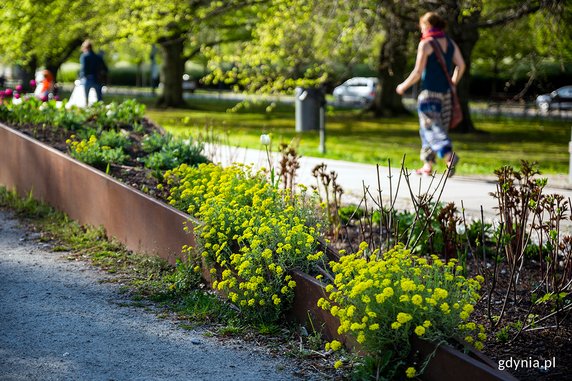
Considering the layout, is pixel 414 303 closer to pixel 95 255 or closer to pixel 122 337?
pixel 122 337

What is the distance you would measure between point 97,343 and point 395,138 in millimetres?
15379

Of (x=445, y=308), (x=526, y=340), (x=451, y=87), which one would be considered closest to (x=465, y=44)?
(x=451, y=87)

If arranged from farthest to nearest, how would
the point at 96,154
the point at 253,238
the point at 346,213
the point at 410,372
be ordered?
the point at 96,154 < the point at 346,213 < the point at 253,238 < the point at 410,372

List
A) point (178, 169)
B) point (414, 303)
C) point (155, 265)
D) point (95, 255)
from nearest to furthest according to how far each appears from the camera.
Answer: point (414, 303) → point (155, 265) → point (95, 255) → point (178, 169)

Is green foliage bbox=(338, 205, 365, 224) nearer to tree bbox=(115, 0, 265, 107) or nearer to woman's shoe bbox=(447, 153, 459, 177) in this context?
woman's shoe bbox=(447, 153, 459, 177)

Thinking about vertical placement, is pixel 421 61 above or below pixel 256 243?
above

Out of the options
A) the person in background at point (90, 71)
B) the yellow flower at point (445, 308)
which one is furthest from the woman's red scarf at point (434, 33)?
the person in background at point (90, 71)

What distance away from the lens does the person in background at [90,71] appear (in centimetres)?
1961

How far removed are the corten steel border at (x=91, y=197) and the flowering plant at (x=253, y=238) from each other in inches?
8.6

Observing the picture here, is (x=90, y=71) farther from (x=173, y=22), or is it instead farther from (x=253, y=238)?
(x=253, y=238)

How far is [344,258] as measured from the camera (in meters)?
4.81

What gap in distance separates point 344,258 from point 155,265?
225cm

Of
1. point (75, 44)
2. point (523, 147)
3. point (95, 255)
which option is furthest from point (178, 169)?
point (75, 44)

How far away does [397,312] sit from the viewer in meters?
4.29
